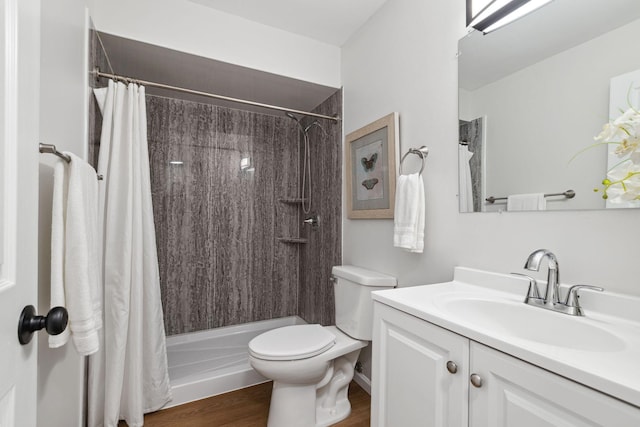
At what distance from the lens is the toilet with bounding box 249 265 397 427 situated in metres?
1.47

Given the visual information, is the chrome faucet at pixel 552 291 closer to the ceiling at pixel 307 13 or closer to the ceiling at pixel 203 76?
the ceiling at pixel 307 13

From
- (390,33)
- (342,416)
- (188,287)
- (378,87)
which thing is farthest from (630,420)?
(188,287)

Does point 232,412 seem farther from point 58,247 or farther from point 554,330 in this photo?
point 554,330

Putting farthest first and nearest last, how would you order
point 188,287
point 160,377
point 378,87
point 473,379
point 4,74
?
point 188,287 → point 378,87 → point 160,377 → point 473,379 → point 4,74

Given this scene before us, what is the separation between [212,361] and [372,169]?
6.05ft

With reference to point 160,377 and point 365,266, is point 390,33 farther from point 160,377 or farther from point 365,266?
point 160,377

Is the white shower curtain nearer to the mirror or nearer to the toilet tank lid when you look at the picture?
the mirror

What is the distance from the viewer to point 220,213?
2.63 metres

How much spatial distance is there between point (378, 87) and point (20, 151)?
5.80 feet

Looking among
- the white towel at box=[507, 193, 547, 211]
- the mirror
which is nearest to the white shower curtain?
the mirror

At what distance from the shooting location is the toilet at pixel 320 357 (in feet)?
4.81

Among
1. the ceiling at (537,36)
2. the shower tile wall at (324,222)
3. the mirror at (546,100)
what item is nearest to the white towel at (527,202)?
the mirror at (546,100)

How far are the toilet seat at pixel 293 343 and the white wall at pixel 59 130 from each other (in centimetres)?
75

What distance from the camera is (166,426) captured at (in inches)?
62.4
